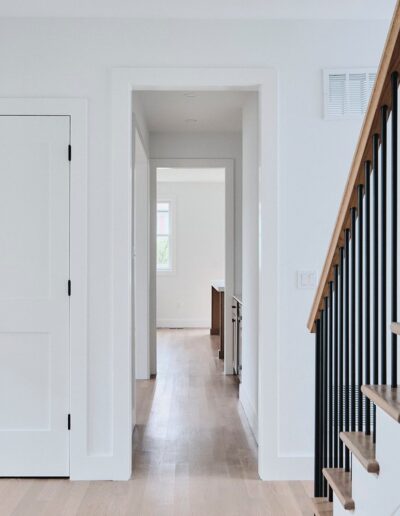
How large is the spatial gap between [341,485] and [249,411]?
250 cm

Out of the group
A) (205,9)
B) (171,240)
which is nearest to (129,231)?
(205,9)

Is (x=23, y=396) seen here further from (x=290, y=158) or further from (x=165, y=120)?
Answer: (x=165, y=120)

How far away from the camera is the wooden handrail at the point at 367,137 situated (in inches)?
58.5

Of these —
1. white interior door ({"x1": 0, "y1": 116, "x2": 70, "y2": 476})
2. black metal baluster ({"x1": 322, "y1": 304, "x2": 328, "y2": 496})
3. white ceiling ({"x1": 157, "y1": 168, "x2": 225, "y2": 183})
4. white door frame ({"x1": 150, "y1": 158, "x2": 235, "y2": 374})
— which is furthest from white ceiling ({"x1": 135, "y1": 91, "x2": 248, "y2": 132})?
white ceiling ({"x1": 157, "y1": 168, "x2": 225, "y2": 183})

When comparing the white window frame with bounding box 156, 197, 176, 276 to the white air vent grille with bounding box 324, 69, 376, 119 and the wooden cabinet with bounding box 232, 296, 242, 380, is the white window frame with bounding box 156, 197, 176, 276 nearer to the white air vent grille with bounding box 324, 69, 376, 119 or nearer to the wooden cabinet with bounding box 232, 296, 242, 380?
the wooden cabinet with bounding box 232, 296, 242, 380

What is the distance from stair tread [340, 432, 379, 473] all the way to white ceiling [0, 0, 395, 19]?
229 cm

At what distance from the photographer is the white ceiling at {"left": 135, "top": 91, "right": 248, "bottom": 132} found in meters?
4.72

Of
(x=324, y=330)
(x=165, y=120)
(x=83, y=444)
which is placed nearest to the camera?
(x=324, y=330)

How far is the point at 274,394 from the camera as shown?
3.26m

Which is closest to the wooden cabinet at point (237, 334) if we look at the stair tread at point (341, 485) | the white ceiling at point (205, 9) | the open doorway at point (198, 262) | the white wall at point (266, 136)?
the open doorway at point (198, 262)

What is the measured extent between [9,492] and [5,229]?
1445 mm

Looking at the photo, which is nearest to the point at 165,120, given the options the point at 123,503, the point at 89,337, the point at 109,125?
the point at 109,125

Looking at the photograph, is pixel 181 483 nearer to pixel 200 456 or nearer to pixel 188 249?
pixel 200 456

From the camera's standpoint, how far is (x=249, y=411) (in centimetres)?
446
